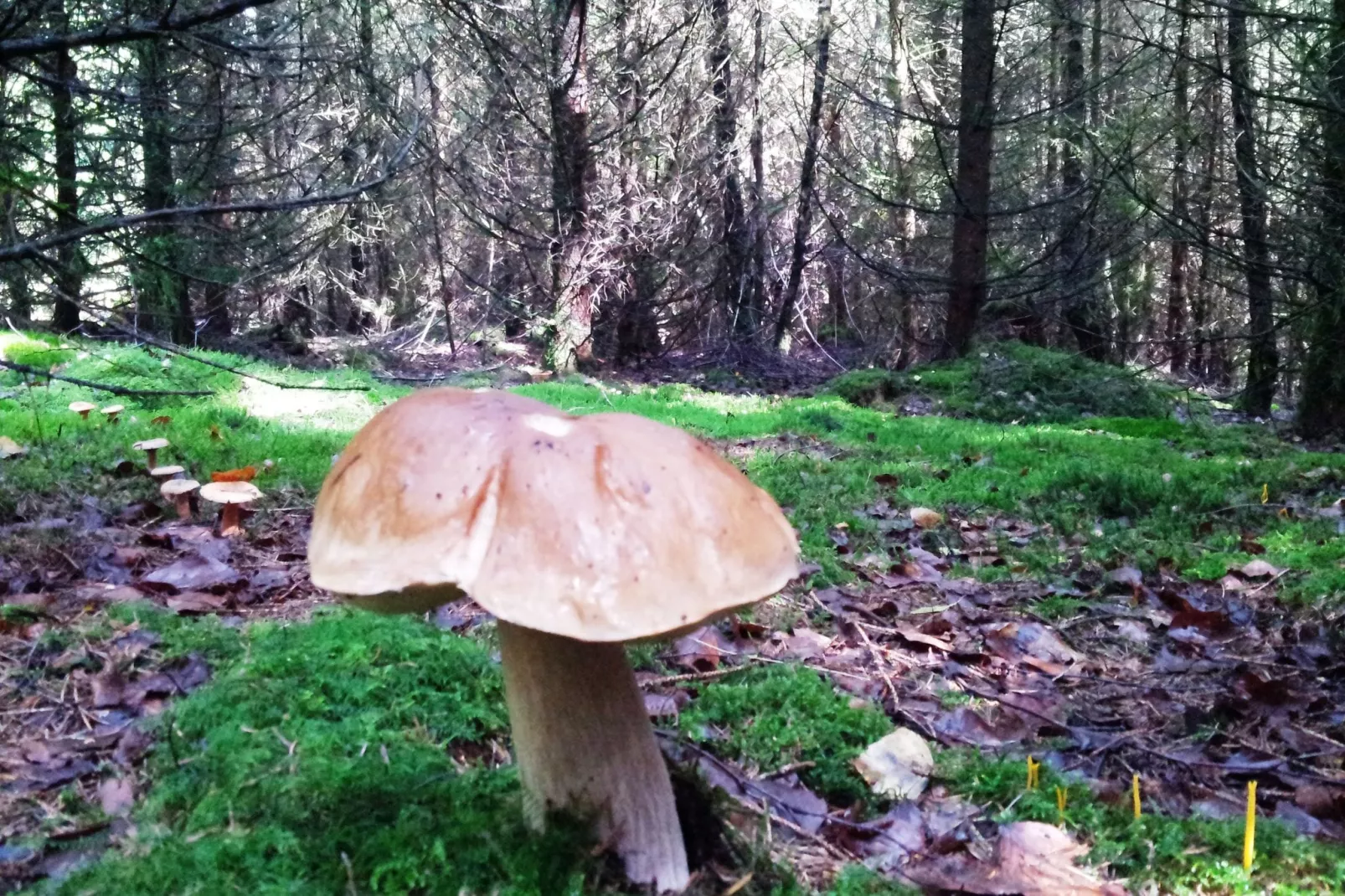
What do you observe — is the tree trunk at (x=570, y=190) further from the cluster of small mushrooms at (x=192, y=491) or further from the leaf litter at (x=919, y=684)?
the leaf litter at (x=919, y=684)

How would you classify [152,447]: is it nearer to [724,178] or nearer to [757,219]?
[724,178]

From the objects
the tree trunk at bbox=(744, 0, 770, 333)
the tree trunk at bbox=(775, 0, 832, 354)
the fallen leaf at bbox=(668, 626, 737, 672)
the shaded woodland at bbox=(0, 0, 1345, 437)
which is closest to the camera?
the fallen leaf at bbox=(668, 626, 737, 672)

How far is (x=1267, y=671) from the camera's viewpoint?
10.1 feet

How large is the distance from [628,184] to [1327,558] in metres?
11.5

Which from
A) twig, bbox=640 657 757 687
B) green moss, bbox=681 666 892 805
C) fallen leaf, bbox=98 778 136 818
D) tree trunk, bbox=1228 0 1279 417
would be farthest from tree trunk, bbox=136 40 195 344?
tree trunk, bbox=1228 0 1279 417

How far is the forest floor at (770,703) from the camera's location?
1.89 meters

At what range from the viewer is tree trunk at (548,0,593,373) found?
474 inches

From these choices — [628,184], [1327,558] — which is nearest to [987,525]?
[1327,558]

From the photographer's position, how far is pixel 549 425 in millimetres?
1605

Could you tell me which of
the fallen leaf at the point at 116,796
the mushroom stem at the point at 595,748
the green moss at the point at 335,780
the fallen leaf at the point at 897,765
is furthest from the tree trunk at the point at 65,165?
the fallen leaf at the point at 897,765

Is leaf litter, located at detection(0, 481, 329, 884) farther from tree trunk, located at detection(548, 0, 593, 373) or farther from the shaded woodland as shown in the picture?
tree trunk, located at detection(548, 0, 593, 373)

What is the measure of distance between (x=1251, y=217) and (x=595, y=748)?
10567 mm

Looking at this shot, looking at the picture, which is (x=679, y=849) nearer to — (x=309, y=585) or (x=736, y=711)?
(x=736, y=711)

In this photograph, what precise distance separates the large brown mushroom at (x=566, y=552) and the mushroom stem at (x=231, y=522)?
288cm
